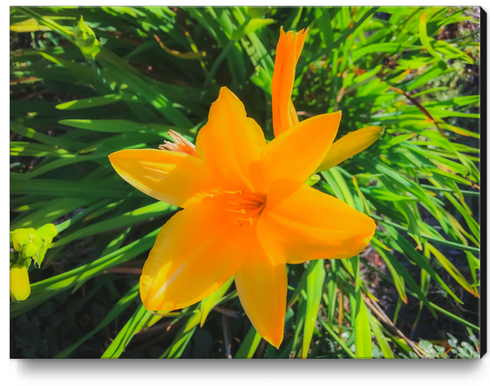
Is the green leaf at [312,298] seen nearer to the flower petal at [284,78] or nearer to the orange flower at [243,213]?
the orange flower at [243,213]

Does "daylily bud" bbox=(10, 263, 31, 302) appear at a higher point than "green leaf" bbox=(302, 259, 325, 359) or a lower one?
higher

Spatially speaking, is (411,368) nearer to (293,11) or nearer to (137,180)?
(137,180)

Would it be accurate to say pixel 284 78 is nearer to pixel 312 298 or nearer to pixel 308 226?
pixel 308 226

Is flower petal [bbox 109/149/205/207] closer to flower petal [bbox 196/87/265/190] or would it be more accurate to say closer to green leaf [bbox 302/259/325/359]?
flower petal [bbox 196/87/265/190]

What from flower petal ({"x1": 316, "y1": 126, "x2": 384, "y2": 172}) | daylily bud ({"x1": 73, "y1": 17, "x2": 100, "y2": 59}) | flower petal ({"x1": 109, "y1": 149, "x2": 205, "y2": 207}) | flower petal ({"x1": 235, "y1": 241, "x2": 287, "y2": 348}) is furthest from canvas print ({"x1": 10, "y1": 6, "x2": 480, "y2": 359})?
flower petal ({"x1": 316, "y1": 126, "x2": 384, "y2": 172})

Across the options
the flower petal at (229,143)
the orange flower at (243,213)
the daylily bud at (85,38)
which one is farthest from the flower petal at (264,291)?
the daylily bud at (85,38)

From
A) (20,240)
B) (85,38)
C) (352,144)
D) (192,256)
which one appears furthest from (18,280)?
(352,144)
